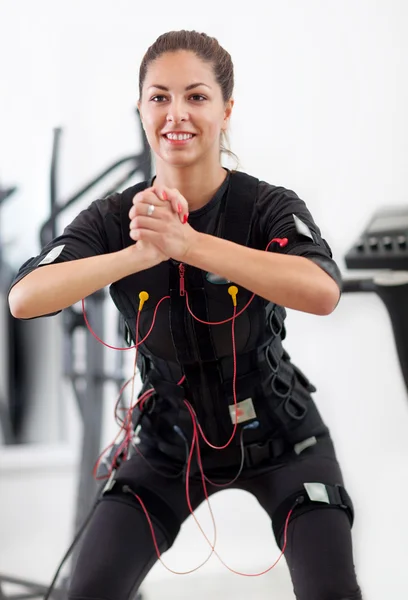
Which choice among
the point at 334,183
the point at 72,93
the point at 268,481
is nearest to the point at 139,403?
the point at 268,481

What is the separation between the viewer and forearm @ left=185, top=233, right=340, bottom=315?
120 cm

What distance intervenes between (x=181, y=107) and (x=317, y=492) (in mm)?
768

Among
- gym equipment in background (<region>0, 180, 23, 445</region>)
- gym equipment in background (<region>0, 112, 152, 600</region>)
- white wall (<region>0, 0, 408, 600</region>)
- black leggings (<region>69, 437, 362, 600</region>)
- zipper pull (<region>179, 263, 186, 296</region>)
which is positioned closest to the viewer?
black leggings (<region>69, 437, 362, 600</region>)

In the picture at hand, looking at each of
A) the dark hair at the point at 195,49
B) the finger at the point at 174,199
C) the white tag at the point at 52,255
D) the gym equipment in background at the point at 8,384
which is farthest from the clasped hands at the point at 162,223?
the gym equipment in background at the point at 8,384

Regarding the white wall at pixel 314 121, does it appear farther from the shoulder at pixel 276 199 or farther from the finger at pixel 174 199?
the finger at pixel 174 199

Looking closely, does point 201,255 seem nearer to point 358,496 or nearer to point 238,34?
point 238,34

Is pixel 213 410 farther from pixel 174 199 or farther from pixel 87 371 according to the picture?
pixel 87 371

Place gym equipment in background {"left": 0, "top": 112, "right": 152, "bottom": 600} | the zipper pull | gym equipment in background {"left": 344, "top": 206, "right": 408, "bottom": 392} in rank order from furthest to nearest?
1. gym equipment in background {"left": 0, "top": 112, "right": 152, "bottom": 600}
2. gym equipment in background {"left": 344, "top": 206, "right": 408, "bottom": 392}
3. the zipper pull

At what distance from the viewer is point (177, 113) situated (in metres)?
1.34

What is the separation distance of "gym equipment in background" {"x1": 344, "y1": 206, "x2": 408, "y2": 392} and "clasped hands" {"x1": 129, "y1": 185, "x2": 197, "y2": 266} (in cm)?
56

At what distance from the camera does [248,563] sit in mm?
2309

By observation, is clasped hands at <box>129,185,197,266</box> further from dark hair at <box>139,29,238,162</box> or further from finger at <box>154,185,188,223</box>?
dark hair at <box>139,29,238,162</box>

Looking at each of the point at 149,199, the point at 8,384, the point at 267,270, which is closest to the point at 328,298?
the point at 267,270

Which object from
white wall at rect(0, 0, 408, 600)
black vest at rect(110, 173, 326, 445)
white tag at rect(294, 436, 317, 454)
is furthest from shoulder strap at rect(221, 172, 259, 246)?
white wall at rect(0, 0, 408, 600)
